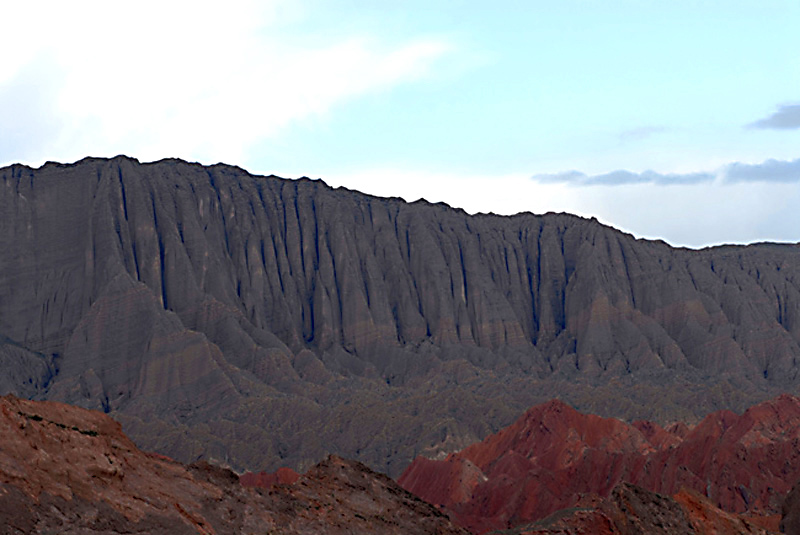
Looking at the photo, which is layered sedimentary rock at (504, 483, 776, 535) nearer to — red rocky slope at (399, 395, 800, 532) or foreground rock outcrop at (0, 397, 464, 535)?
foreground rock outcrop at (0, 397, 464, 535)

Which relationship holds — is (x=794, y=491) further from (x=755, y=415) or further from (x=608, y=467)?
(x=755, y=415)

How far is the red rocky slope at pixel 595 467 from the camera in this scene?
98875 mm

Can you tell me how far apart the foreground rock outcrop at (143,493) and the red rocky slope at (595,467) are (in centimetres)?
4390

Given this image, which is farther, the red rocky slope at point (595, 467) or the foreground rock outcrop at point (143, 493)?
the red rocky slope at point (595, 467)

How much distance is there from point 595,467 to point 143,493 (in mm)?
84537

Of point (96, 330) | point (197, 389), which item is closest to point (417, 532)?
point (197, 389)

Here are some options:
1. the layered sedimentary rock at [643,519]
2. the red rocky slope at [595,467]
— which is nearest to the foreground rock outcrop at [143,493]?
the layered sedimentary rock at [643,519]

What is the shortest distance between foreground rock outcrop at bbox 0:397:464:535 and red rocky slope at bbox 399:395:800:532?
1728 inches

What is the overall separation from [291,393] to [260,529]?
14916 cm

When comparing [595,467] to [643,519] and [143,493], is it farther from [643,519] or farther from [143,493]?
[143,493]

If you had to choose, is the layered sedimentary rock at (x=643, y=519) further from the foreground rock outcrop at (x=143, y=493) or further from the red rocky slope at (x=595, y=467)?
the red rocky slope at (x=595, y=467)

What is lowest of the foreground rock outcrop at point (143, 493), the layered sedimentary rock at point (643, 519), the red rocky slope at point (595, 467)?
the red rocky slope at point (595, 467)

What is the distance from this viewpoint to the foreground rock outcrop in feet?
93.0

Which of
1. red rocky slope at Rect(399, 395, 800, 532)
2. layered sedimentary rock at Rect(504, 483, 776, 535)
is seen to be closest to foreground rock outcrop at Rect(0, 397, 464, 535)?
layered sedimentary rock at Rect(504, 483, 776, 535)
